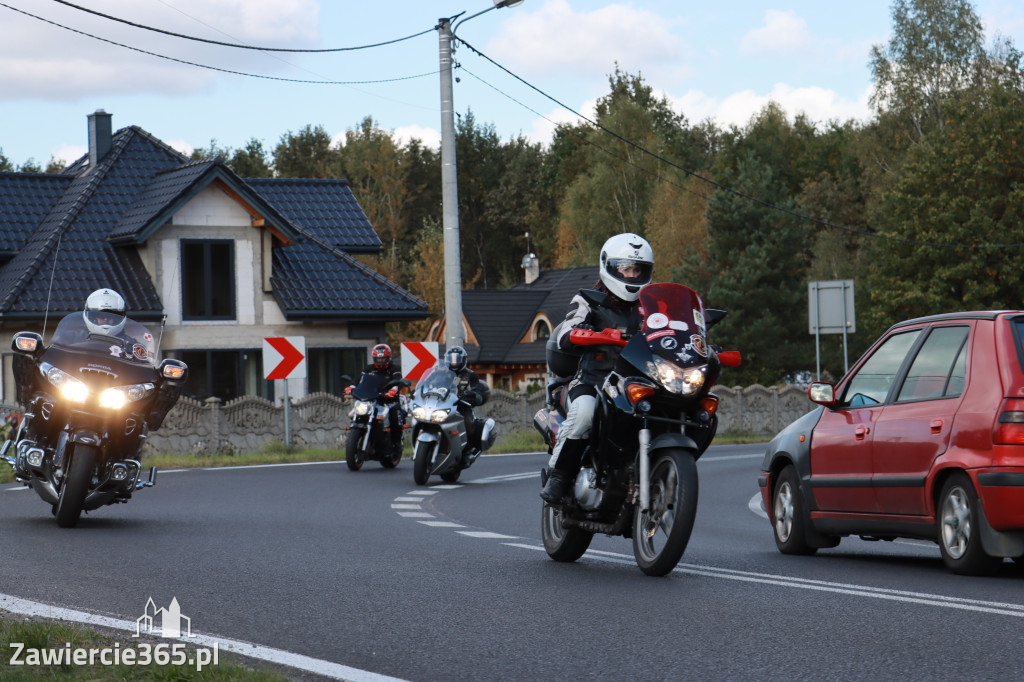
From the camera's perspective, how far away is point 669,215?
79.7 m

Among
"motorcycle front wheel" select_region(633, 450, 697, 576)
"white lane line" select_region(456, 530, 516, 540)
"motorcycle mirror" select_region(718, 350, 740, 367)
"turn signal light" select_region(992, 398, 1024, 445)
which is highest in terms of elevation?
"motorcycle mirror" select_region(718, 350, 740, 367)

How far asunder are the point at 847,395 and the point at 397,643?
504 cm

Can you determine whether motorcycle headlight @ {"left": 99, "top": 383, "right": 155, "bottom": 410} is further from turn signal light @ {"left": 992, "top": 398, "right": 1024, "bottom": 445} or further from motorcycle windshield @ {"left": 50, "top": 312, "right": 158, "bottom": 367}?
turn signal light @ {"left": 992, "top": 398, "right": 1024, "bottom": 445}

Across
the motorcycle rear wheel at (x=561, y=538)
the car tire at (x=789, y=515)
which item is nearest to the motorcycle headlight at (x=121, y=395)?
the motorcycle rear wheel at (x=561, y=538)

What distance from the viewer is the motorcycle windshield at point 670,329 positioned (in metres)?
8.72

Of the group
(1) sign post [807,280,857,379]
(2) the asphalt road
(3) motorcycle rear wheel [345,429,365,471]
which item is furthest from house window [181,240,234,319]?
(2) the asphalt road

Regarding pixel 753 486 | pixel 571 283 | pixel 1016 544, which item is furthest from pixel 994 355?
pixel 571 283

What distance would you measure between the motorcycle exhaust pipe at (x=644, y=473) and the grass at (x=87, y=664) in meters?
3.07

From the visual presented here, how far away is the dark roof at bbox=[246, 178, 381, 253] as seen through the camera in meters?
40.1

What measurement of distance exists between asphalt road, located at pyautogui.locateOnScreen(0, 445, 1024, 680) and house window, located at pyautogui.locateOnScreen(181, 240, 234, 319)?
2209 cm

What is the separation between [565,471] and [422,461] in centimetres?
1029

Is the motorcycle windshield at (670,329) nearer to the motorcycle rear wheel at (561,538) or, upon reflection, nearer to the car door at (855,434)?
the motorcycle rear wheel at (561,538)

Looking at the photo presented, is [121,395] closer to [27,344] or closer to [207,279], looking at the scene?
[27,344]

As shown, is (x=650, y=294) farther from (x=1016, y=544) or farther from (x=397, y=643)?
(x=397, y=643)
